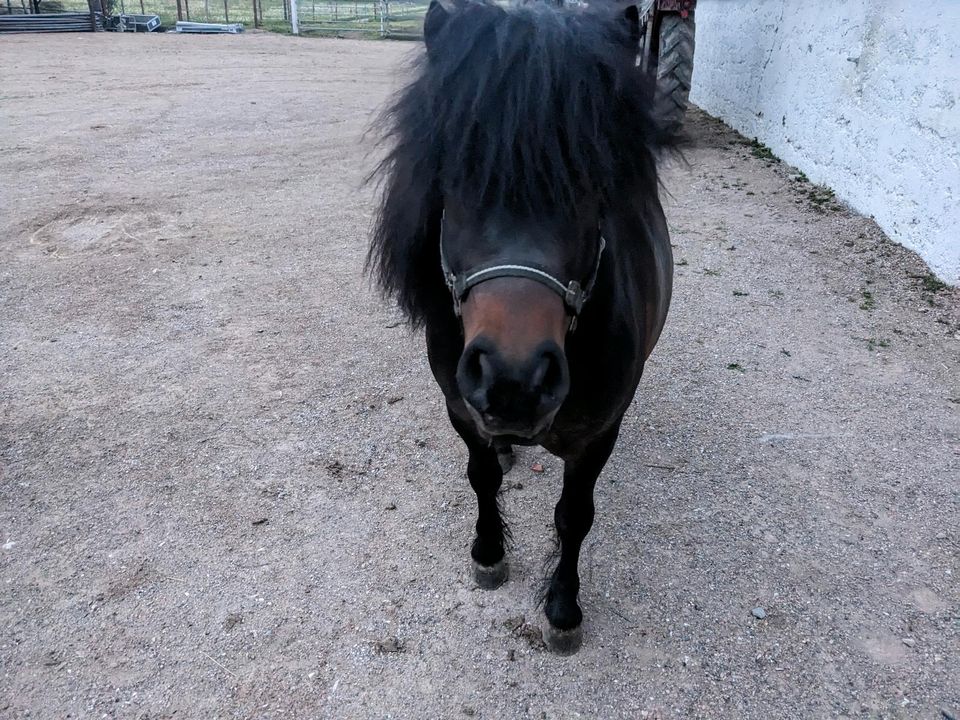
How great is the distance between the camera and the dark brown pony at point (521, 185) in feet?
4.57

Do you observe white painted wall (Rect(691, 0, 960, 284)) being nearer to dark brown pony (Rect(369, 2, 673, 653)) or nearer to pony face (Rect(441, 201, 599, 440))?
dark brown pony (Rect(369, 2, 673, 653))

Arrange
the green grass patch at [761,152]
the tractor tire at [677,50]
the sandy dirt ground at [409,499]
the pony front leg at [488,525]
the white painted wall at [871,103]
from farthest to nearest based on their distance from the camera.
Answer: the tractor tire at [677,50] → the green grass patch at [761,152] → the white painted wall at [871,103] → the pony front leg at [488,525] → the sandy dirt ground at [409,499]

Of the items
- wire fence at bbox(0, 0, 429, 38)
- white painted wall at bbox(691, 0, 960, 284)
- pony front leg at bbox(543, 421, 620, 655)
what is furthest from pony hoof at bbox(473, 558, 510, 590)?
wire fence at bbox(0, 0, 429, 38)

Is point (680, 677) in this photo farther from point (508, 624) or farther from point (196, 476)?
point (196, 476)

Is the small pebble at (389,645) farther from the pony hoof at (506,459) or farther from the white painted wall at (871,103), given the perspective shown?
the white painted wall at (871,103)

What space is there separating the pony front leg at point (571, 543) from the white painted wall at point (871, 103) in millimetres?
3791

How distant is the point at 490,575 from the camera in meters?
2.56

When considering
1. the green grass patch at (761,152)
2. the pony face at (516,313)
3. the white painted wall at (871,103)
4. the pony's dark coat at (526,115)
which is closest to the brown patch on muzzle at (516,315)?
the pony face at (516,313)

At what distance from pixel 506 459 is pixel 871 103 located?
481 centimetres

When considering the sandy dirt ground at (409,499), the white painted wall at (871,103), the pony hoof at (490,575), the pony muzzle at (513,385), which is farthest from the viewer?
the white painted wall at (871,103)

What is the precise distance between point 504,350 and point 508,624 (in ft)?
4.69

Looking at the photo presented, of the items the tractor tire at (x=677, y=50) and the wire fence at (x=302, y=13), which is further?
the wire fence at (x=302, y=13)

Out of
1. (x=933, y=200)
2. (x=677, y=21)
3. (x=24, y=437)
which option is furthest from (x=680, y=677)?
(x=677, y=21)

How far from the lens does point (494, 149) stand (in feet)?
4.57
